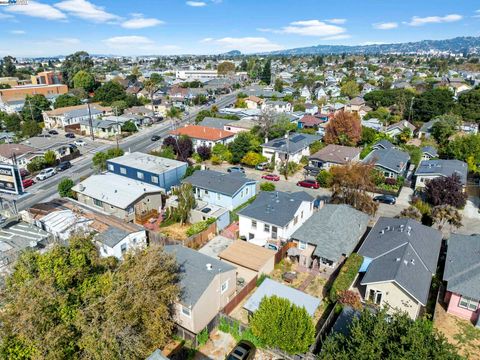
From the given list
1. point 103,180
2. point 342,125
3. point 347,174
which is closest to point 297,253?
point 347,174

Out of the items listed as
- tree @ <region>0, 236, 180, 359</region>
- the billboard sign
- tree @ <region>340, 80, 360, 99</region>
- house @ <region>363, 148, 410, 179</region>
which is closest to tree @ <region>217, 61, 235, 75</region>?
tree @ <region>340, 80, 360, 99</region>

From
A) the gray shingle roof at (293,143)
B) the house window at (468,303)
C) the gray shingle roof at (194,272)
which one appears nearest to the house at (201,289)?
the gray shingle roof at (194,272)

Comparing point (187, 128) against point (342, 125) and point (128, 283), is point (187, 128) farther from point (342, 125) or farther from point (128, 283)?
point (128, 283)

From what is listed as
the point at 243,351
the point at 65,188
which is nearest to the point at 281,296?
the point at 243,351

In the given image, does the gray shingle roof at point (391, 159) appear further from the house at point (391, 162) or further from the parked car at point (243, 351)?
the parked car at point (243, 351)

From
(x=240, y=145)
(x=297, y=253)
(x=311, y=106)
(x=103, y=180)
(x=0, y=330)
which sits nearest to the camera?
(x=0, y=330)

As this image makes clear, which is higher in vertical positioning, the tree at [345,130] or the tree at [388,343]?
the tree at [345,130]

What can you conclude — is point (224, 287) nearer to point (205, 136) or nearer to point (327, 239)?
point (327, 239)
